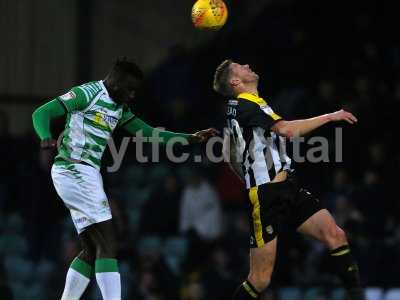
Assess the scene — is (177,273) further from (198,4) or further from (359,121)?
(198,4)

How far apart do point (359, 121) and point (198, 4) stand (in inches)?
211

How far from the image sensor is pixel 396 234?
14.4 metres

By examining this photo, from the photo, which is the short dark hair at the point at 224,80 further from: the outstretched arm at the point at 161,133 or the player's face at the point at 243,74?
the outstretched arm at the point at 161,133

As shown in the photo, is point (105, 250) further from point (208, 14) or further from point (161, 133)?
point (208, 14)

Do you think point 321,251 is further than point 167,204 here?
No

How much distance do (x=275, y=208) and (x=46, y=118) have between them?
2201 millimetres

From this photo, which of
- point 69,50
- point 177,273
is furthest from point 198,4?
point 69,50

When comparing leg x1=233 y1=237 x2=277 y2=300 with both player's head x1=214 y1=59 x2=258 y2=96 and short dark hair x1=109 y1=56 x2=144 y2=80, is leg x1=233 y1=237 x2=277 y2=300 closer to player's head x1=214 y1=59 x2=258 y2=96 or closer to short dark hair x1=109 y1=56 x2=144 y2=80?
player's head x1=214 y1=59 x2=258 y2=96

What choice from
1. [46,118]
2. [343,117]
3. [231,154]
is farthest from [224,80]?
[46,118]

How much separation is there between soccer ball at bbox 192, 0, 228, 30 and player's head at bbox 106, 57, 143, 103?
1098 mm

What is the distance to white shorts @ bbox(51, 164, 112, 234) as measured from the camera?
Result: 1007cm

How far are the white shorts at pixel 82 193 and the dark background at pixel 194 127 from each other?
11.2ft

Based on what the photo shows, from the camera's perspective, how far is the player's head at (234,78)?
35.2ft

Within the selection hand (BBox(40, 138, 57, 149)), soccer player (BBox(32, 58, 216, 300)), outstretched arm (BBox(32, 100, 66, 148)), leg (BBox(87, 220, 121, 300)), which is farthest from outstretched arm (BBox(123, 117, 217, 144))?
hand (BBox(40, 138, 57, 149))
